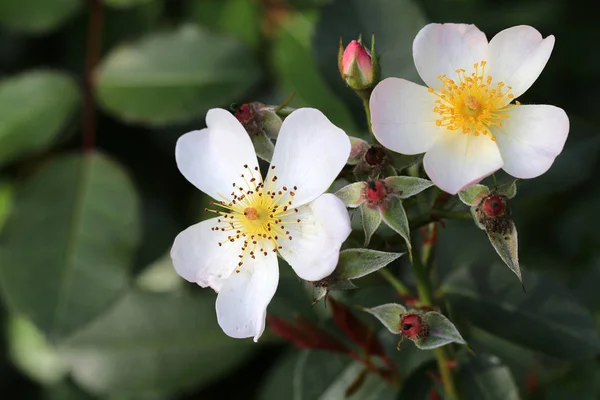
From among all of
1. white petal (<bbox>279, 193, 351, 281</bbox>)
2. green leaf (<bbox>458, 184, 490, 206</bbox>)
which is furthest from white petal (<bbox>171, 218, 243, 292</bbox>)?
green leaf (<bbox>458, 184, 490, 206</bbox>)

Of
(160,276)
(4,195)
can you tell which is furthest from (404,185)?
(4,195)

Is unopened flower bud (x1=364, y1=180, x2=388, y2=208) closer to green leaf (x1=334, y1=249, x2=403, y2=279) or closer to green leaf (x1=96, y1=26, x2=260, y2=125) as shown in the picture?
green leaf (x1=334, y1=249, x2=403, y2=279)

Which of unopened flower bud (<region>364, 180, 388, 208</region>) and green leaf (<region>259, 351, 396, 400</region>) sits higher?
unopened flower bud (<region>364, 180, 388, 208</region>)

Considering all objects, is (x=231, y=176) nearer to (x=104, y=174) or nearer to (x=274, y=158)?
(x=274, y=158)

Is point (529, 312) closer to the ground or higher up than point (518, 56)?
closer to the ground

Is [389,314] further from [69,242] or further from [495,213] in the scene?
[69,242]

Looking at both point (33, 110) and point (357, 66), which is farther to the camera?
point (33, 110)

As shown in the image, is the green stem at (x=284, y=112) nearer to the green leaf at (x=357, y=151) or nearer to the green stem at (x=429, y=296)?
the green leaf at (x=357, y=151)
